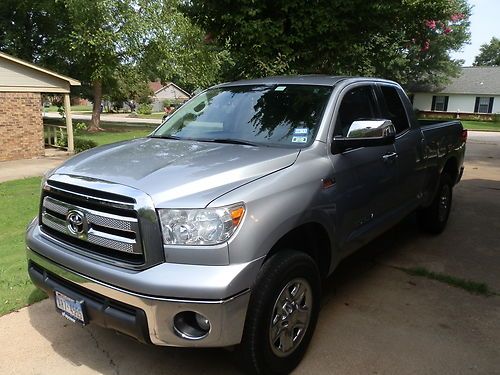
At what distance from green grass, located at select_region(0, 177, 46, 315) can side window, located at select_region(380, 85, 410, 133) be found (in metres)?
3.59

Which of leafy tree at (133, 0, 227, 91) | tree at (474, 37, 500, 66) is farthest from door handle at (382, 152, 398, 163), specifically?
tree at (474, 37, 500, 66)

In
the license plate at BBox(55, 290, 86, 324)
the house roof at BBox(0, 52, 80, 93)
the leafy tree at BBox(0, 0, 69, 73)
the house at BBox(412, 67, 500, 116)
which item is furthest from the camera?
the house at BBox(412, 67, 500, 116)

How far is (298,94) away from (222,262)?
188 cm

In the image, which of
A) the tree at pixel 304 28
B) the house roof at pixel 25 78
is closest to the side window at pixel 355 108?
the tree at pixel 304 28

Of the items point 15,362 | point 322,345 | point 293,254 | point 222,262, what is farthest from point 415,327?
point 15,362

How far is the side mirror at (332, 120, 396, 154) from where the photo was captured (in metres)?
3.34

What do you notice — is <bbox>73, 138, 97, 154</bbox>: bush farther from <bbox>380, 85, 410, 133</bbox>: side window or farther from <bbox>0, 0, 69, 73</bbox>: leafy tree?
<bbox>380, 85, 410, 133</bbox>: side window

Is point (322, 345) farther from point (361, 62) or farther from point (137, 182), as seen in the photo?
point (361, 62)

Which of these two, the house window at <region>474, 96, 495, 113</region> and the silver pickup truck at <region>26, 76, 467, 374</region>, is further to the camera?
the house window at <region>474, 96, 495, 113</region>

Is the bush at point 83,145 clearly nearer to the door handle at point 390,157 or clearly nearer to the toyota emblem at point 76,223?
the door handle at point 390,157

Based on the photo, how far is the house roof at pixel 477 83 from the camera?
139 ft

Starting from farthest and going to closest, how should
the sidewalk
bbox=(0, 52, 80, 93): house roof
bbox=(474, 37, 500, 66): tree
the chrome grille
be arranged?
bbox=(474, 37, 500, 66): tree, bbox=(0, 52, 80, 93): house roof, the sidewalk, the chrome grille

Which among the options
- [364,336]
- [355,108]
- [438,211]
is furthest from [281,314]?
[438,211]

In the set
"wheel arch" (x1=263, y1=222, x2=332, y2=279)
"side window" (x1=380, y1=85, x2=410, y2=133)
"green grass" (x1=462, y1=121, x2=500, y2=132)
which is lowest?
"green grass" (x1=462, y1=121, x2=500, y2=132)
